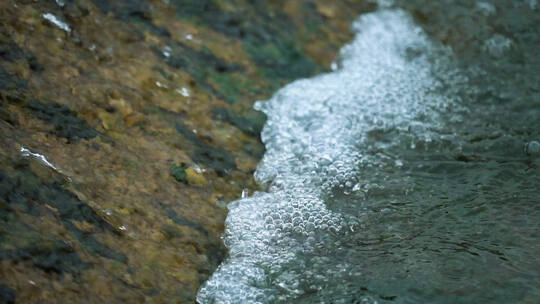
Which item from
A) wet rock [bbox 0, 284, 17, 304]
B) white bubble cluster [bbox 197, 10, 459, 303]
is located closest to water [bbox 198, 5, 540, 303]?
white bubble cluster [bbox 197, 10, 459, 303]

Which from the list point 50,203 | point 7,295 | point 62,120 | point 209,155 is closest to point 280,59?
point 209,155

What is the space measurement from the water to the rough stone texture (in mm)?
106

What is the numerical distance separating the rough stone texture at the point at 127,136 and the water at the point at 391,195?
11 cm

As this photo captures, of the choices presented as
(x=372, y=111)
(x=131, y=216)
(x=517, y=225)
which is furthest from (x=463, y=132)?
(x=131, y=216)

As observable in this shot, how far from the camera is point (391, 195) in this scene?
1.69 meters

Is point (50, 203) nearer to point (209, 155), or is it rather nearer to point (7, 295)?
Result: point (7, 295)

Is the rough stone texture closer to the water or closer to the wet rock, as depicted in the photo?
the wet rock

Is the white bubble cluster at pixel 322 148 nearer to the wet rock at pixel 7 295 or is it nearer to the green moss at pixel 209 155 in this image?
the green moss at pixel 209 155

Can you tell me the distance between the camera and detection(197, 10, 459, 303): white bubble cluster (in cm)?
148

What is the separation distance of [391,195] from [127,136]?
2.66ft

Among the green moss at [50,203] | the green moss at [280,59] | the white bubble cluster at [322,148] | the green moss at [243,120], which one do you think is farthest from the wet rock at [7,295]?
the green moss at [280,59]

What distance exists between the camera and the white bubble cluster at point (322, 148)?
148 centimetres

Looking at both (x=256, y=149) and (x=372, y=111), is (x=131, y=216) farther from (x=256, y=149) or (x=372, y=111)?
(x=372, y=111)

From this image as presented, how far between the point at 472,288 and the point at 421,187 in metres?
0.43
